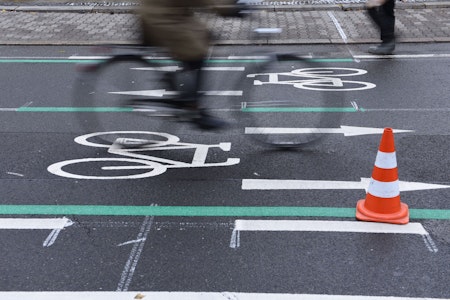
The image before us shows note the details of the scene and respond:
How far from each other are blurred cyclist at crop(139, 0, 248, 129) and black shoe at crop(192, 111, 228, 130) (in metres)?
0.12

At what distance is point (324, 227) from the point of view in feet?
15.6

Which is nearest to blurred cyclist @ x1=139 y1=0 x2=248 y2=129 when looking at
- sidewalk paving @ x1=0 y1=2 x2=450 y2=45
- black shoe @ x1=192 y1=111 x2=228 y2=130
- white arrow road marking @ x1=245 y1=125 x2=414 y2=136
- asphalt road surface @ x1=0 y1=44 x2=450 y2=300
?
black shoe @ x1=192 y1=111 x2=228 y2=130

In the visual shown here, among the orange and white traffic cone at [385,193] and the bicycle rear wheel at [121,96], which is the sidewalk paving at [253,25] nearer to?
the bicycle rear wheel at [121,96]

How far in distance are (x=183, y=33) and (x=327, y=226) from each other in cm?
213

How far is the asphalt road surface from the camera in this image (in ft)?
13.3

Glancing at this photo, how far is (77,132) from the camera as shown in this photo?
6883 millimetres

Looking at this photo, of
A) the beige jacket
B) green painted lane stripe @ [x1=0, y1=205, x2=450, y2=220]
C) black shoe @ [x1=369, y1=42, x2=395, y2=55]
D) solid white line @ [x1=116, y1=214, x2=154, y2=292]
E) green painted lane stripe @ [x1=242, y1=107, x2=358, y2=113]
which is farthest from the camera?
black shoe @ [x1=369, y1=42, x2=395, y2=55]

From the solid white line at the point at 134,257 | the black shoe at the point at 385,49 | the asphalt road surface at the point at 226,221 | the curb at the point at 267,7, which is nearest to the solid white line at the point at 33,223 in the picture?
the asphalt road surface at the point at 226,221

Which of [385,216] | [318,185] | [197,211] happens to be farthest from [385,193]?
[197,211]

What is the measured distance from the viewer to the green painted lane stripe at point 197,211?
16.3 ft

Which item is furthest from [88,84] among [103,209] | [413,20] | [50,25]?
[413,20]

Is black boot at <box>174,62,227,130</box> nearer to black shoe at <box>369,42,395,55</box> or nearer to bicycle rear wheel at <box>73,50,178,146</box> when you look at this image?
bicycle rear wheel at <box>73,50,178,146</box>

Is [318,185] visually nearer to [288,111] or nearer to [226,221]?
[226,221]

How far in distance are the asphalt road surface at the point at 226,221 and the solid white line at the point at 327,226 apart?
1 cm
